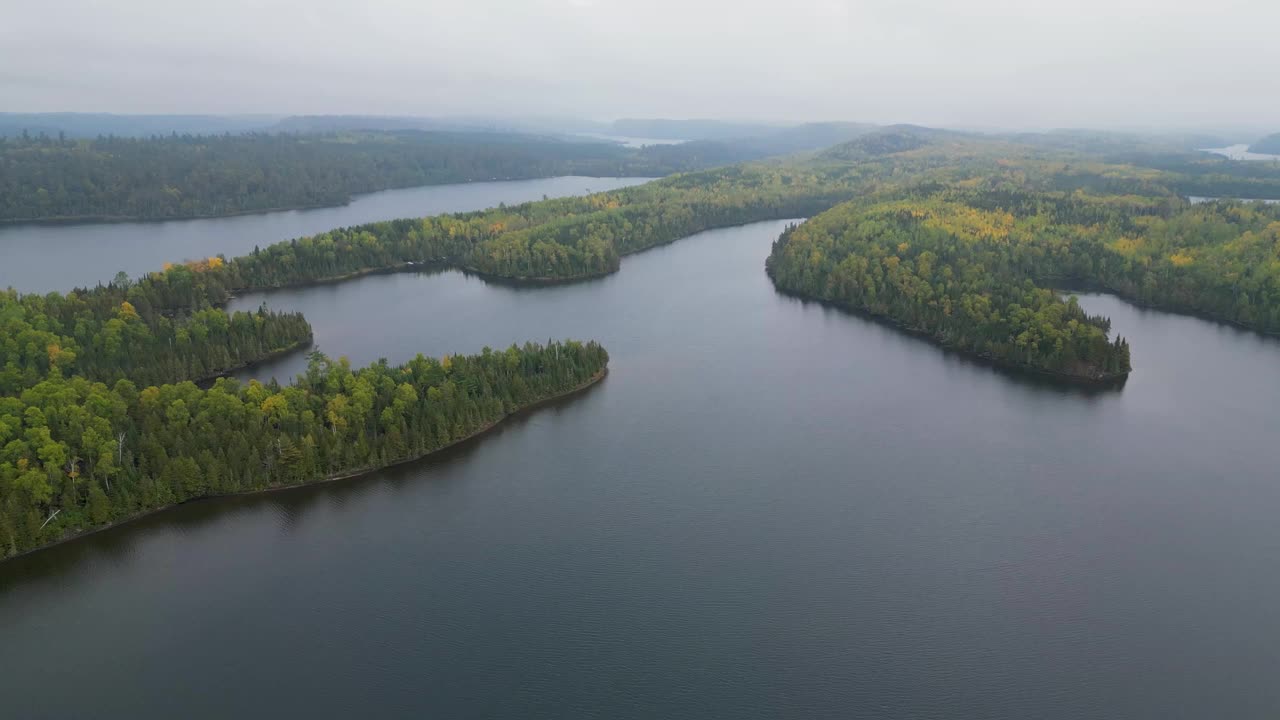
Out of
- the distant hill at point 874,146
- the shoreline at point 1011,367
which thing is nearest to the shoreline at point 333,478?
the shoreline at point 1011,367

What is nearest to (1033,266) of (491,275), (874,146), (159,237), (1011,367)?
(1011,367)

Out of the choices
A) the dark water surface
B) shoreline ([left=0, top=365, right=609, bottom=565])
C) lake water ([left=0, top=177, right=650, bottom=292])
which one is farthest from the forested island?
lake water ([left=0, top=177, right=650, bottom=292])

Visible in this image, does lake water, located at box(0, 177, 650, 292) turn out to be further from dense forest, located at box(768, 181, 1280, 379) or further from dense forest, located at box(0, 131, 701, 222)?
dense forest, located at box(768, 181, 1280, 379)

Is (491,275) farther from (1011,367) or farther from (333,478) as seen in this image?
(1011,367)

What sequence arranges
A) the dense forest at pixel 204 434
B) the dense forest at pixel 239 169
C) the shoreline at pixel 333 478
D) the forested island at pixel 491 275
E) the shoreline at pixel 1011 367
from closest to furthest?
the shoreline at pixel 333 478, the dense forest at pixel 204 434, the forested island at pixel 491 275, the shoreline at pixel 1011 367, the dense forest at pixel 239 169

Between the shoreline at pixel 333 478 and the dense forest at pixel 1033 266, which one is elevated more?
the dense forest at pixel 1033 266

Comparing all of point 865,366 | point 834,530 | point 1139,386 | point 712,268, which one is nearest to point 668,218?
point 712,268

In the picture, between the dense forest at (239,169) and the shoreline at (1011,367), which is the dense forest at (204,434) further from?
the dense forest at (239,169)
